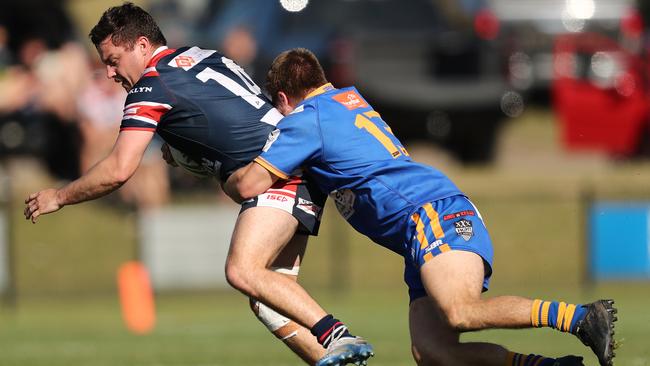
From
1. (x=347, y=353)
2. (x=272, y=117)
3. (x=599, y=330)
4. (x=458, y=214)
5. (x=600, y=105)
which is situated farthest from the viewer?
(x=600, y=105)

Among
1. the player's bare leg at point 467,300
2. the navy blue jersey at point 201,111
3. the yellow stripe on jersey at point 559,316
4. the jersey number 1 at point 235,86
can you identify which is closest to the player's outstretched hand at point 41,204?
the navy blue jersey at point 201,111

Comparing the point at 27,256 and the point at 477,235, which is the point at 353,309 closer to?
the point at 27,256

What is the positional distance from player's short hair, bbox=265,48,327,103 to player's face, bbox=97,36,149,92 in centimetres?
76

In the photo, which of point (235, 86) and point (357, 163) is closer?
point (357, 163)

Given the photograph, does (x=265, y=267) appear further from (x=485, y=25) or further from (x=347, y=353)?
(x=485, y=25)

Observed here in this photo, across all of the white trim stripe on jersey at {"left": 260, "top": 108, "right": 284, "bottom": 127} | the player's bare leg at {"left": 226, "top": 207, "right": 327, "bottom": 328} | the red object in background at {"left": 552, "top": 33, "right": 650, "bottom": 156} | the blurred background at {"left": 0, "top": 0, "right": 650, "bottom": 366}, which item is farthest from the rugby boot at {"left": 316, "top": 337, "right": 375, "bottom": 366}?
the red object in background at {"left": 552, "top": 33, "right": 650, "bottom": 156}

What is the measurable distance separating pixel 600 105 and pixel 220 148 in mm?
11160

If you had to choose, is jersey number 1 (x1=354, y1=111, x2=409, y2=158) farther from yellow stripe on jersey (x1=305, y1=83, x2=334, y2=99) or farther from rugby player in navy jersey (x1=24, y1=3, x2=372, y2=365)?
rugby player in navy jersey (x1=24, y1=3, x2=372, y2=365)

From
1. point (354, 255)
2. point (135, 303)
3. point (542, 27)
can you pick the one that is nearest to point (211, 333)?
point (135, 303)

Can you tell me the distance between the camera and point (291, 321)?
329 inches

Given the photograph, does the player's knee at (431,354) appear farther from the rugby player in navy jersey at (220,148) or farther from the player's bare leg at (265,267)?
the player's bare leg at (265,267)

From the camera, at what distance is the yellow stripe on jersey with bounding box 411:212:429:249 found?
7.58 m

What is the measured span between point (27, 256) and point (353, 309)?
408 centimetres

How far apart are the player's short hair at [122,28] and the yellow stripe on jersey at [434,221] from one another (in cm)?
188
